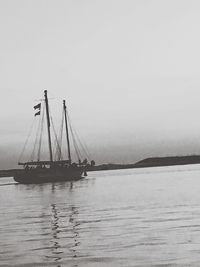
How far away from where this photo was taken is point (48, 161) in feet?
321

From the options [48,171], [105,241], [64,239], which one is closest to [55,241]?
[64,239]

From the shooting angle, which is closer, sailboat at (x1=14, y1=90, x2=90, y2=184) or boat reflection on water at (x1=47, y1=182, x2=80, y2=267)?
boat reflection on water at (x1=47, y1=182, x2=80, y2=267)

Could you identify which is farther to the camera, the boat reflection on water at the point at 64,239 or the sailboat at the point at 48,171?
the sailboat at the point at 48,171

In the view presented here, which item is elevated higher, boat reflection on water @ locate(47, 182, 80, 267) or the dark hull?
the dark hull

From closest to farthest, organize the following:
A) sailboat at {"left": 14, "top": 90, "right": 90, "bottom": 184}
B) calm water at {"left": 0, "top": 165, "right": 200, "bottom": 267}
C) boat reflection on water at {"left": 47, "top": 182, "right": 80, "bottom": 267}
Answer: calm water at {"left": 0, "top": 165, "right": 200, "bottom": 267}, boat reflection on water at {"left": 47, "top": 182, "right": 80, "bottom": 267}, sailboat at {"left": 14, "top": 90, "right": 90, "bottom": 184}

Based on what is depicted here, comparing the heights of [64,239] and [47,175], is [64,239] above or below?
below

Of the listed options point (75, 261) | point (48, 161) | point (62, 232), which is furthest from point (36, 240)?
point (48, 161)

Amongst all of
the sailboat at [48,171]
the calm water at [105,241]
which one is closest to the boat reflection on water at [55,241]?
the calm water at [105,241]

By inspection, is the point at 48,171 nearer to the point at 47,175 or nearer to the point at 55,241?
the point at 47,175

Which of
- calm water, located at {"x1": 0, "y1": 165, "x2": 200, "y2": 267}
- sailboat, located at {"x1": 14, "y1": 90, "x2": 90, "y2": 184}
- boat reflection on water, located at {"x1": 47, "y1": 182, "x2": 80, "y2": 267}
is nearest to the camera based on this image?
calm water, located at {"x1": 0, "y1": 165, "x2": 200, "y2": 267}

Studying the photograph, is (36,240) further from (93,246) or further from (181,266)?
(181,266)

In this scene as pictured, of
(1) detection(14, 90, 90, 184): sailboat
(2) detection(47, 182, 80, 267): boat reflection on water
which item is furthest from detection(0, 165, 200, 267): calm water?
(1) detection(14, 90, 90, 184): sailboat

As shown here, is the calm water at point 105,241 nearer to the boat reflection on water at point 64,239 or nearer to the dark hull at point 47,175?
the boat reflection on water at point 64,239

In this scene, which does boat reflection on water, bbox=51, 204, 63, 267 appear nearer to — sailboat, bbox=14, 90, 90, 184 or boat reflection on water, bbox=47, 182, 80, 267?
boat reflection on water, bbox=47, 182, 80, 267
